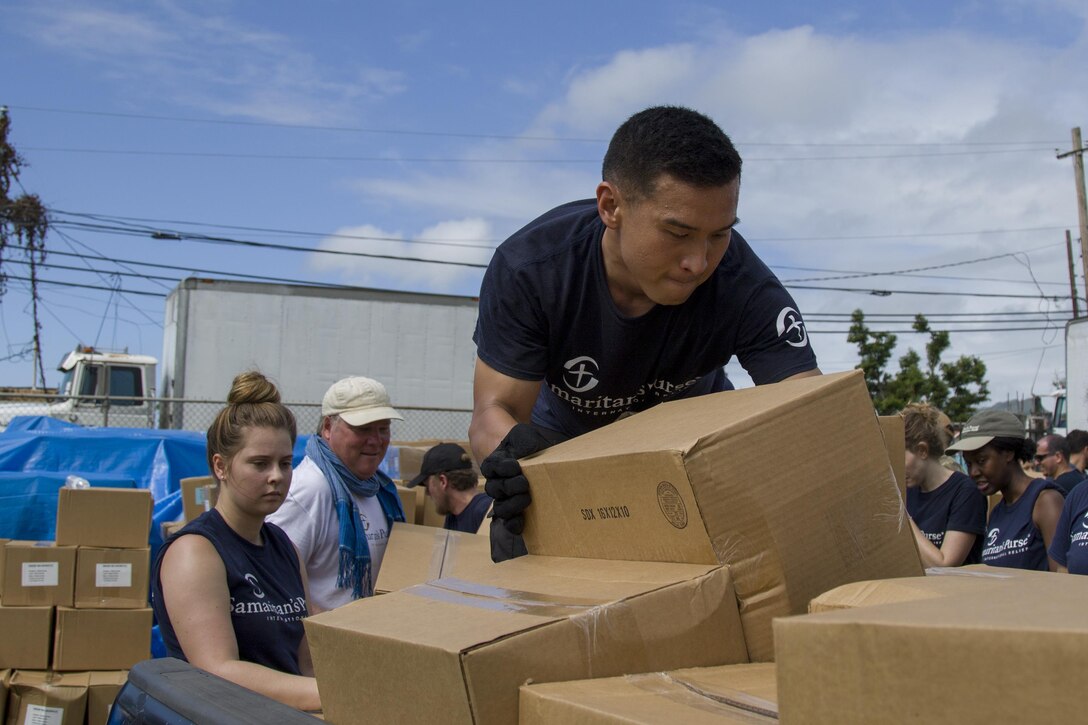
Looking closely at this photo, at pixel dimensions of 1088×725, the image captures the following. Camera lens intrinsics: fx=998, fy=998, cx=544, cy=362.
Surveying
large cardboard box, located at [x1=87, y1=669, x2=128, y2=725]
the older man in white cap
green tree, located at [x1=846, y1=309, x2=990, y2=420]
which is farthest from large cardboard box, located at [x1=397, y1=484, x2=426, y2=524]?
green tree, located at [x1=846, y1=309, x2=990, y2=420]

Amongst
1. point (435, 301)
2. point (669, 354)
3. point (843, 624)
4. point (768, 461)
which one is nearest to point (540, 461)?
Answer: point (768, 461)

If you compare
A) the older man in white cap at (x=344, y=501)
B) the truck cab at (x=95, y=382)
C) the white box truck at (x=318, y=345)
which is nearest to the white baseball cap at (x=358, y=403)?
the older man in white cap at (x=344, y=501)

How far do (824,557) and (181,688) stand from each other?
107 centimetres

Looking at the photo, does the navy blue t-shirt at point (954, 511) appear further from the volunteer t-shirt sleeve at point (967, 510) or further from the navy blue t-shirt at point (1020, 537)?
the navy blue t-shirt at point (1020, 537)

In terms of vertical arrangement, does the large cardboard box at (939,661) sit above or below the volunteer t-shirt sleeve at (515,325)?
below

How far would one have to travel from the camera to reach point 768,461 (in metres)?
1.47

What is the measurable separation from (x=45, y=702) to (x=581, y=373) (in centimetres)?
356

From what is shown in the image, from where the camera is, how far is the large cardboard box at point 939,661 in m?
0.81

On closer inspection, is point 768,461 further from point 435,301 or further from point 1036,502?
point 435,301

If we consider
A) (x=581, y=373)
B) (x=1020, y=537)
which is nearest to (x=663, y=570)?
(x=581, y=373)

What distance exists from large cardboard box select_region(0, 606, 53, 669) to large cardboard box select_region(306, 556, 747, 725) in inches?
149

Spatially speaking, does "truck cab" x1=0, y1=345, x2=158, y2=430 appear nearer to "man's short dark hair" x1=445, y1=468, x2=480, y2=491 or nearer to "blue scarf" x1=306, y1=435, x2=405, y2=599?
"man's short dark hair" x1=445, y1=468, x2=480, y2=491

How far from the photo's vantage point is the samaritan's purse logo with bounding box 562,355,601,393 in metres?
2.22

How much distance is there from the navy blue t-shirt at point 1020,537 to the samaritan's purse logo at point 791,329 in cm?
259
